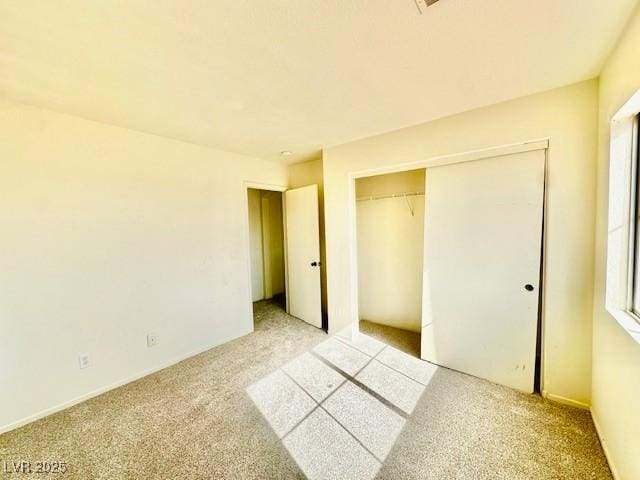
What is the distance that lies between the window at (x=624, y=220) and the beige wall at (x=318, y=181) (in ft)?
8.05

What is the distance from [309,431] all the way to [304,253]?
2037mm

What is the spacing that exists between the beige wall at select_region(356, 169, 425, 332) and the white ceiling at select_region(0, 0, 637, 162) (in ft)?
3.64

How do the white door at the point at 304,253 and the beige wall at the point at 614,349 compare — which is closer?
the beige wall at the point at 614,349

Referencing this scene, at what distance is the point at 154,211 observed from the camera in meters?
2.32

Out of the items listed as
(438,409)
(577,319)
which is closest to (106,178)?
(438,409)

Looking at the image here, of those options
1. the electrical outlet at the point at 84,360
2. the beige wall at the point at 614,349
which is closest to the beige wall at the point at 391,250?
the beige wall at the point at 614,349

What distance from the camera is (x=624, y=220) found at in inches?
52.1

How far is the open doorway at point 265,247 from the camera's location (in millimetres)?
4449

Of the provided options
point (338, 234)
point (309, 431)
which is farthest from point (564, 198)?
point (309, 431)

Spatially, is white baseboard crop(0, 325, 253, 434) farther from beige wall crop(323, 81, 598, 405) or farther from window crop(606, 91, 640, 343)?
window crop(606, 91, 640, 343)

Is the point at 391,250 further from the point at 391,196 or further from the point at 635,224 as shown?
the point at 635,224

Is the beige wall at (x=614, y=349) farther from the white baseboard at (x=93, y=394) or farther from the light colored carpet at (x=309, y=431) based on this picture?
the white baseboard at (x=93, y=394)

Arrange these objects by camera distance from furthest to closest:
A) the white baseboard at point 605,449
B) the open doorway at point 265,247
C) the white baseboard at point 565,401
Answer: the open doorway at point 265,247
the white baseboard at point 565,401
the white baseboard at point 605,449

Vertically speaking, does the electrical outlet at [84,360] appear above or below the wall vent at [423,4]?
below
